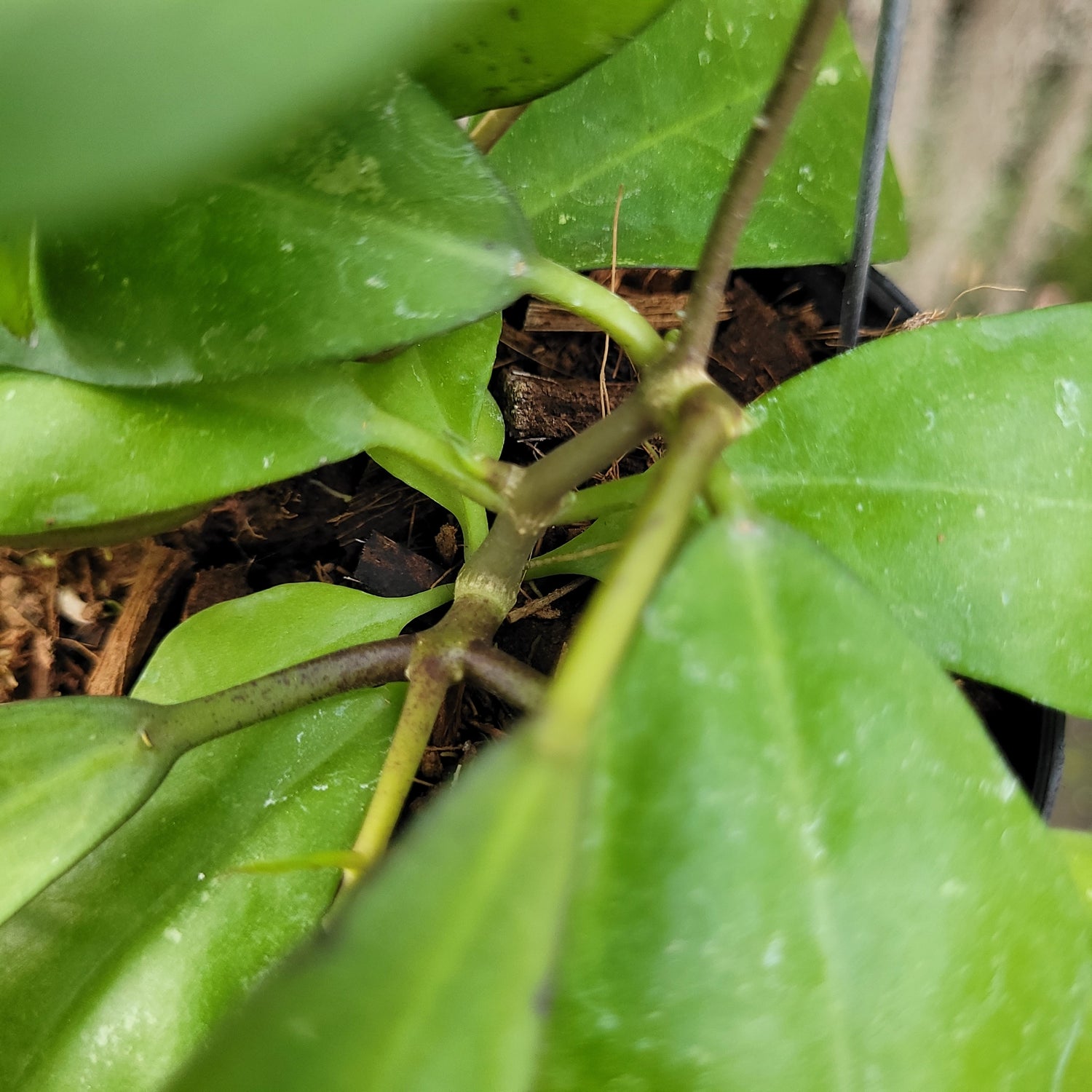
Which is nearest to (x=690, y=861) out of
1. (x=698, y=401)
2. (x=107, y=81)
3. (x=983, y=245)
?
(x=698, y=401)

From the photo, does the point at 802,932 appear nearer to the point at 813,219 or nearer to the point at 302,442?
the point at 302,442

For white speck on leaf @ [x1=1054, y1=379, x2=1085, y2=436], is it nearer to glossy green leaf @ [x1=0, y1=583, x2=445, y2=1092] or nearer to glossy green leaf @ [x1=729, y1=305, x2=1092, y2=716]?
glossy green leaf @ [x1=729, y1=305, x2=1092, y2=716]

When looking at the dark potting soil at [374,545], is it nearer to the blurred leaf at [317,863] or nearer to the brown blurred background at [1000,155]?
the blurred leaf at [317,863]

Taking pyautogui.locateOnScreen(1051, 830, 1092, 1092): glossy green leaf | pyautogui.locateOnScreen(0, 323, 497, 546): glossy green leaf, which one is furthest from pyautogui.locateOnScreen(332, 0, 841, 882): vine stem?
pyautogui.locateOnScreen(1051, 830, 1092, 1092): glossy green leaf

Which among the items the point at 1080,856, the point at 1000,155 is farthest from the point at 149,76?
the point at 1000,155

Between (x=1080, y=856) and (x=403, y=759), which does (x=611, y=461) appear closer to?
(x=403, y=759)
